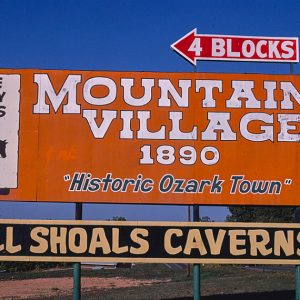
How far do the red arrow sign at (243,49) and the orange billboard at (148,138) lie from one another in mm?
480

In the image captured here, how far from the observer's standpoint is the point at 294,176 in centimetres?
1311

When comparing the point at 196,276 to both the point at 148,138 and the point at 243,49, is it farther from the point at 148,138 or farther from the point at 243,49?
the point at 243,49

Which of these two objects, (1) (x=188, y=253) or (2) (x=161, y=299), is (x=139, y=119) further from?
(2) (x=161, y=299)

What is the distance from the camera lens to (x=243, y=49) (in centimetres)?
1352

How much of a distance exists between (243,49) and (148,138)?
267 centimetres

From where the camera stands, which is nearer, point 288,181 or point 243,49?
point 288,181

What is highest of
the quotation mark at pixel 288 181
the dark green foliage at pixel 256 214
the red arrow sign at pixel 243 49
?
the red arrow sign at pixel 243 49

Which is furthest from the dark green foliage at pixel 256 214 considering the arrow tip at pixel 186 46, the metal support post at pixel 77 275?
the metal support post at pixel 77 275

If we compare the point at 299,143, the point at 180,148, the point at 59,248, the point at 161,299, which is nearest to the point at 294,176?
the point at 299,143

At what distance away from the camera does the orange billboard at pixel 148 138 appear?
12930mm

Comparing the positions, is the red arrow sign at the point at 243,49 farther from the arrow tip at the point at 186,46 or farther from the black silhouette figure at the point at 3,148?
the black silhouette figure at the point at 3,148

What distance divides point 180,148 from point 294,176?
90.1 inches

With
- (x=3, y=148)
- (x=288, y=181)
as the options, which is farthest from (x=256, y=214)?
(x=3, y=148)

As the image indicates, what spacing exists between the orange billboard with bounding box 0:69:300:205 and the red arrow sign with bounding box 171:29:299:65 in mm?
480
